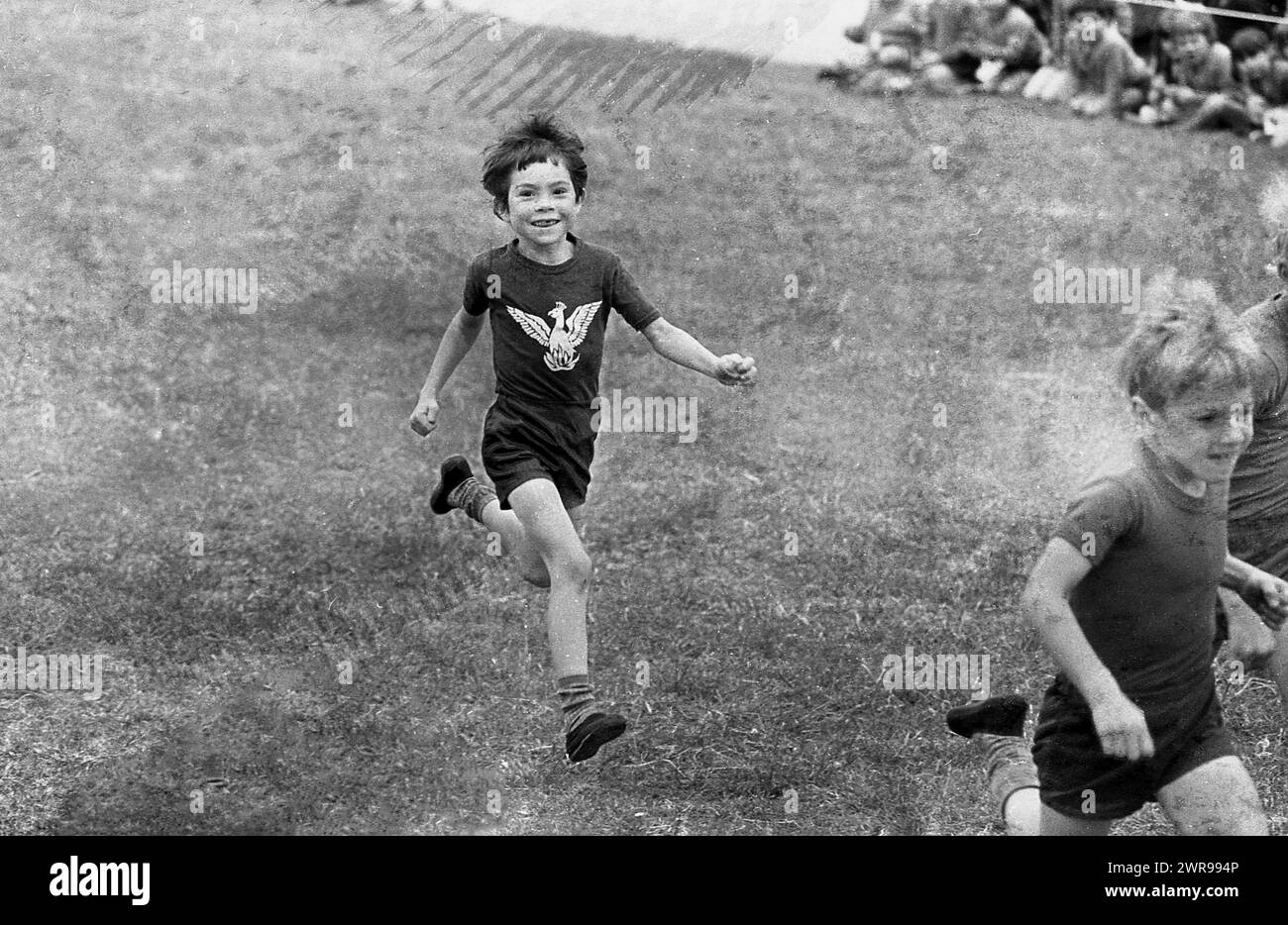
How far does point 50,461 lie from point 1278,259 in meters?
3.51

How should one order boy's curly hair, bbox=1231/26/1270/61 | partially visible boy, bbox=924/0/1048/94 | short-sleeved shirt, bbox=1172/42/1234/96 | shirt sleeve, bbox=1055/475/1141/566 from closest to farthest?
shirt sleeve, bbox=1055/475/1141/566 < partially visible boy, bbox=924/0/1048/94 < short-sleeved shirt, bbox=1172/42/1234/96 < boy's curly hair, bbox=1231/26/1270/61

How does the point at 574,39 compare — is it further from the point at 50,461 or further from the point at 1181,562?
the point at 1181,562

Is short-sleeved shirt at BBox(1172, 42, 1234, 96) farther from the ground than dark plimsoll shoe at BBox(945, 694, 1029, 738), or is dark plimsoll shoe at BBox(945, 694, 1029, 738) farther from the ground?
short-sleeved shirt at BBox(1172, 42, 1234, 96)

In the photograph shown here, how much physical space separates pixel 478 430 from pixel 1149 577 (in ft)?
7.16

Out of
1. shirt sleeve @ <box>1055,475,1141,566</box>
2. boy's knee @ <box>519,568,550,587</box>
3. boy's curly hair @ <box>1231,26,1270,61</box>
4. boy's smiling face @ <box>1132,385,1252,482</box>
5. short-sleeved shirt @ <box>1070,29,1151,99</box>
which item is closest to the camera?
shirt sleeve @ <box>1055,475,1141,566</box>

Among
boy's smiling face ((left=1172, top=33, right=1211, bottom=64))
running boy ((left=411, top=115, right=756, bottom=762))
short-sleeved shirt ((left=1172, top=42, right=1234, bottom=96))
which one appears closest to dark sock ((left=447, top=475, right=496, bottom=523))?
running boy ((left=411, top=115, right=756, bottom=762))

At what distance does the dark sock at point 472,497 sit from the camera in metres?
5.57

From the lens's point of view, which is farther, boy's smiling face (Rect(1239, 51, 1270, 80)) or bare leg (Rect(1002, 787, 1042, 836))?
boy's smiling face (Rect(1239, 51, 1270, 80))

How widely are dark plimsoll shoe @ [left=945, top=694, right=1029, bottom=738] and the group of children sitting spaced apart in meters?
2.05

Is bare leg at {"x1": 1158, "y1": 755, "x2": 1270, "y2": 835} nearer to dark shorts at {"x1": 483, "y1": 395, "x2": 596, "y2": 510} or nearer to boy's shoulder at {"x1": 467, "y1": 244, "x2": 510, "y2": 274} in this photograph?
dark shorts at {"x1": 483, "y1": 395, "x2": 596, "y2": 510}

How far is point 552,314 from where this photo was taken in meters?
5.18

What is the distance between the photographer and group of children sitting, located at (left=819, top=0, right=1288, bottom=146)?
6.34 metres

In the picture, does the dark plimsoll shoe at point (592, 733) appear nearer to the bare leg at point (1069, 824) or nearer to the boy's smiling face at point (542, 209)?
the bare leg at point (1069, 824)

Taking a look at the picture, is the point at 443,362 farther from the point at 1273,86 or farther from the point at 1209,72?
the point at 1273,86
